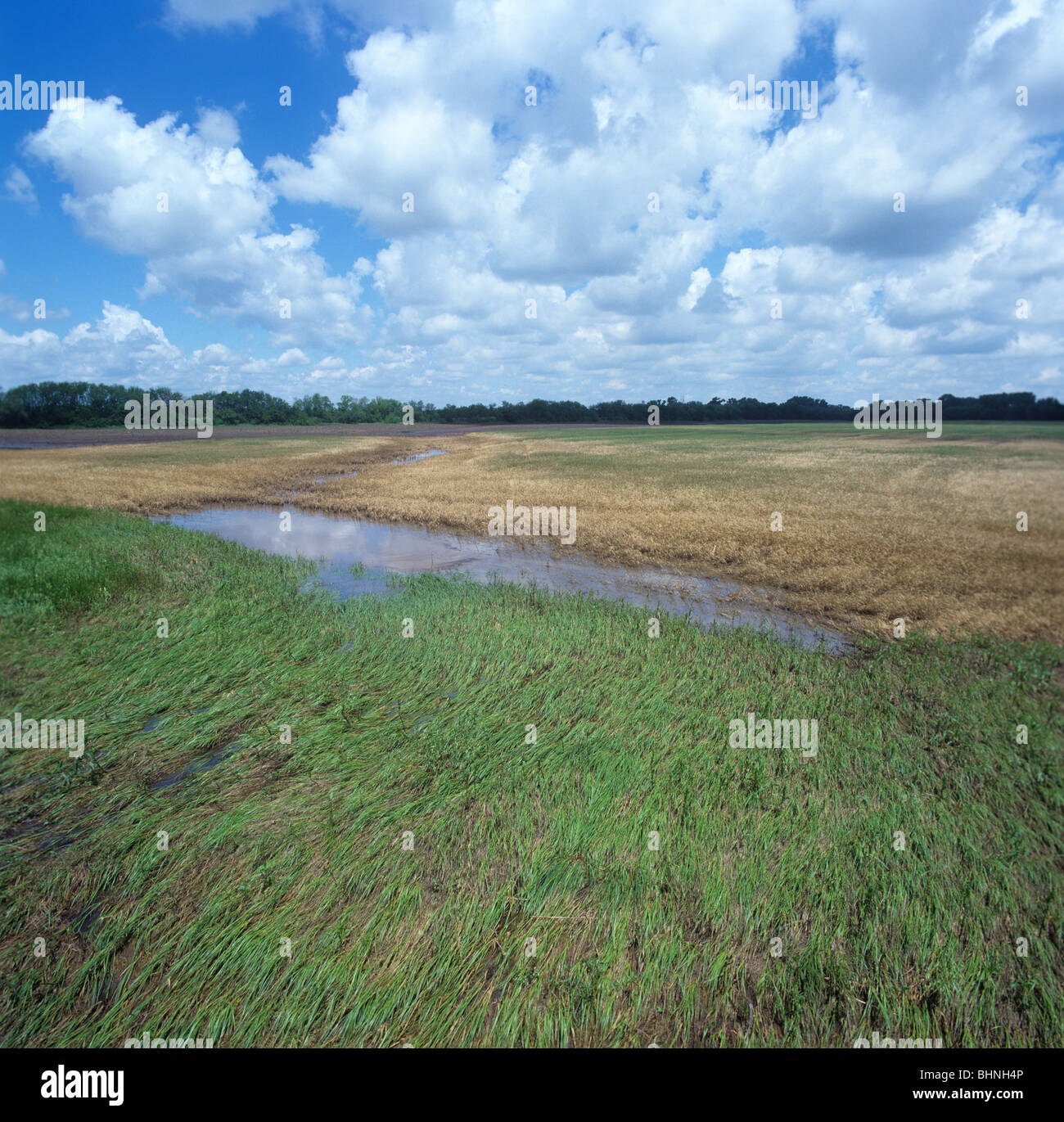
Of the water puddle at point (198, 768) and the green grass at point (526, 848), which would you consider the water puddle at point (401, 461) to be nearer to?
the green grass at point (526, 848)

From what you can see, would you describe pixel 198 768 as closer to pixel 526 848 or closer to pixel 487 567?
pixel 526 848

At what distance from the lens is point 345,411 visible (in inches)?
5846

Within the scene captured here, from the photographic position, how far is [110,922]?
4.62 metres

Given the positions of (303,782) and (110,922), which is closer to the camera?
(110,922)

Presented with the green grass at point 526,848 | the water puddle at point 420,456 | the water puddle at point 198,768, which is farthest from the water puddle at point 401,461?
the water puddle at point 198,768

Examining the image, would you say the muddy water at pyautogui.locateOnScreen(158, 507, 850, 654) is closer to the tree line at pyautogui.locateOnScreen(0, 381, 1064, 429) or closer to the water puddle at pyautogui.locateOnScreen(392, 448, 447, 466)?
the water puddle at pyautogui.locateOnScreen(392, 448, 447, 466)

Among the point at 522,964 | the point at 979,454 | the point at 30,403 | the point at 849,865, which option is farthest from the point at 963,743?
the point at 30,403

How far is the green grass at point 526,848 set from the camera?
4.00 metres

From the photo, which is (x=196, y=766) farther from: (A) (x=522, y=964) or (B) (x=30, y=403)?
(B) (x=30, y=403)

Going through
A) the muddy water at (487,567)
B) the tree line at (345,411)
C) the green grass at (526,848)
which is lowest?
the green grass at (526,848)

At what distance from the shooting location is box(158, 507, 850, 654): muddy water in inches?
515

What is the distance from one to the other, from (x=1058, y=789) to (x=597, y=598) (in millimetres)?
8979

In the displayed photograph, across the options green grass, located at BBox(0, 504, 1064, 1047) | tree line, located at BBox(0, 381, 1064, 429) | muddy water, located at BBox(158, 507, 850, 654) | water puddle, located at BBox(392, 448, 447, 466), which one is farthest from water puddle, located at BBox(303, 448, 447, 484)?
tree line, located at BBox(0, 381, 1064, 429)

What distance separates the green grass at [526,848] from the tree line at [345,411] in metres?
124
